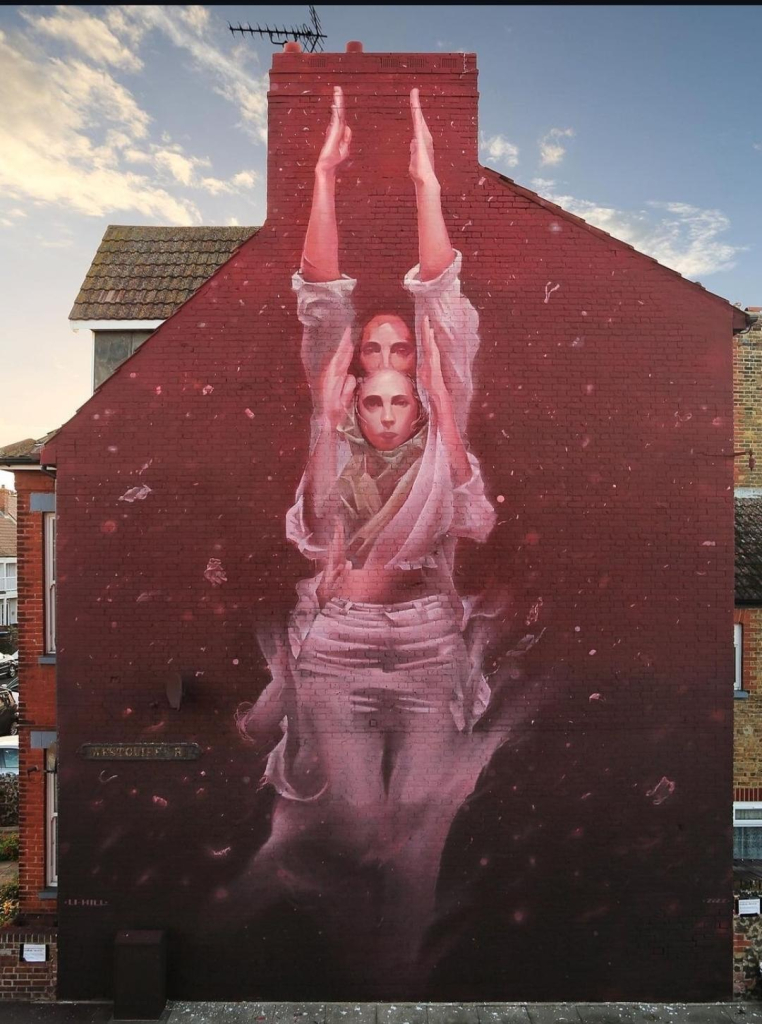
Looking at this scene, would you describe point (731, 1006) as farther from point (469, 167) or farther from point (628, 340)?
point (469, 167)

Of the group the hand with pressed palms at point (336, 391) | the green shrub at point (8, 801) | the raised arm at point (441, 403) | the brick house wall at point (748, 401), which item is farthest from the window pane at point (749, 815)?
the green shrub at point (8, 801)

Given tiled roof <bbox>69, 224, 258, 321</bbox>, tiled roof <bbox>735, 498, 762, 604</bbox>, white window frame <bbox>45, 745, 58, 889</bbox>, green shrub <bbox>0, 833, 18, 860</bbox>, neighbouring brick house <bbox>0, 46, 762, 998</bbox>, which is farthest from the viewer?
green shrub <bbox>0, 833, 18, 860</bbox>

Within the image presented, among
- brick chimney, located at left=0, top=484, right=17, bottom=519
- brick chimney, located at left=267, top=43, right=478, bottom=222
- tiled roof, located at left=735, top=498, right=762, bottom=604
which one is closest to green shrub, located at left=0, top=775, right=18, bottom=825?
brick chimney, located at left=267, top=43, right=478, bottom=222

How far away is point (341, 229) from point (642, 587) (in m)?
5.91

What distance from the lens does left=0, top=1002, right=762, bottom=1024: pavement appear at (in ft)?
21.4

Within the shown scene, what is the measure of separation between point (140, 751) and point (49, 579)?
2748mm

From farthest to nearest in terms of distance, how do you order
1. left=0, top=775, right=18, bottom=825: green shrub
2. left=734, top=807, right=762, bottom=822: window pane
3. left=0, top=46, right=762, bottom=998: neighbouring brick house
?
left=0, top=775, right=18, bottom=825: green shrub, left=734, top=807, right=762, bottom=822: window pane, left=0, top=46, right=762, bottom=998: neighbouring brick house

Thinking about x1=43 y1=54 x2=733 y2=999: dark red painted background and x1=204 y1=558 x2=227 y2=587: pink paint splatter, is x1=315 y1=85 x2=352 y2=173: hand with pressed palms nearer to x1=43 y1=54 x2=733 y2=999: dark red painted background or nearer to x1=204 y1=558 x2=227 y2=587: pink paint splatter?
x1=43 y1=54 x2=733 y2=999: dark red painted background

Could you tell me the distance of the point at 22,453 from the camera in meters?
7.77

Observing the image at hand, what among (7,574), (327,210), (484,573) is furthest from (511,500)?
(7,574)

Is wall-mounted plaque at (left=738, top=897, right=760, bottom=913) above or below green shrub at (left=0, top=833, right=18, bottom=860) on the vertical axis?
above

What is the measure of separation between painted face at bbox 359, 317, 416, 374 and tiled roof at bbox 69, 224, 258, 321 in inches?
98.7

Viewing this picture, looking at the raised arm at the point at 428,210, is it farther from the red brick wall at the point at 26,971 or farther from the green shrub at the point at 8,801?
the green shrub at the point at 8,801

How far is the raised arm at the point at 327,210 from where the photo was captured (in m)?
7.08
